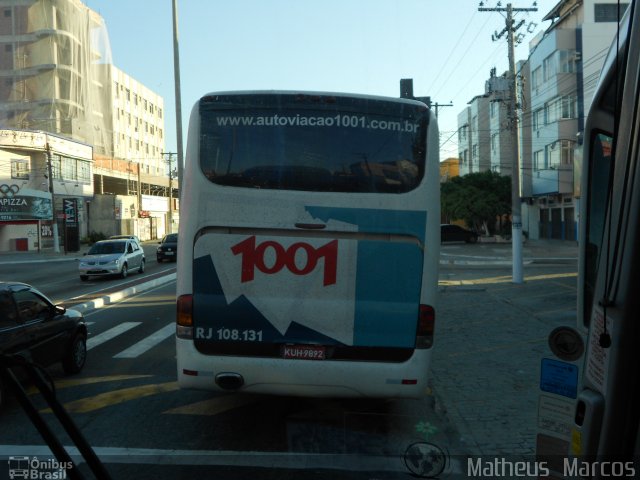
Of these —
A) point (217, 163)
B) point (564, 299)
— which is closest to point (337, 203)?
point (217, 163)

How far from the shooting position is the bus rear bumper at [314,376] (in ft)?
17.6

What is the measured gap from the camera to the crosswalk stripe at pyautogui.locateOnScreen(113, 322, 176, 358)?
9828mm

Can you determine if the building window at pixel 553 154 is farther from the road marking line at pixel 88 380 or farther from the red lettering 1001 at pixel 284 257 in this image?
the red lettering 1001 at pixel 284 257

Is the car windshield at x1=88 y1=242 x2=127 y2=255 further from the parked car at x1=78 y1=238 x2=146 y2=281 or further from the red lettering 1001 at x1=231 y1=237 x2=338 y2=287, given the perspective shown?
the red lettering 1001 at x1=231 y1=237 x2=338 y2=287

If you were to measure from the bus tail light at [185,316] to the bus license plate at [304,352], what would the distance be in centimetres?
89

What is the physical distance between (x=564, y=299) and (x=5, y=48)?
28665 mm

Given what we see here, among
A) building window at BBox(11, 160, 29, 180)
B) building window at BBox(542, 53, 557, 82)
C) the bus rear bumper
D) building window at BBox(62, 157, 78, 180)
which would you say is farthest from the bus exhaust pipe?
building window at BBox(62, 157, 78, 180)

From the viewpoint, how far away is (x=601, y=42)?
3644 centimetres

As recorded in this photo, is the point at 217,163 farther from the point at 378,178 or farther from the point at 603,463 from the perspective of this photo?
the point at 603,463

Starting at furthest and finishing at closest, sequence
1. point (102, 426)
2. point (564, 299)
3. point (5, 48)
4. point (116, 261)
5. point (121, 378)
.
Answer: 1. point (5, 48)
2. point (116, 261)
3. point (564, 299)
4. point (121, 378)
5. point (102, 426)

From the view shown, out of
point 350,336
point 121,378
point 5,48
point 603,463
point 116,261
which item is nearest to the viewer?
point 603,463

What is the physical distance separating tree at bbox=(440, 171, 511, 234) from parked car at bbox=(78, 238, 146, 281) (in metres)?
29.7

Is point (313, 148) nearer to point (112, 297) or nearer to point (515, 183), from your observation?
point (112, 297)

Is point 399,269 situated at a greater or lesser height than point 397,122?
lesser
